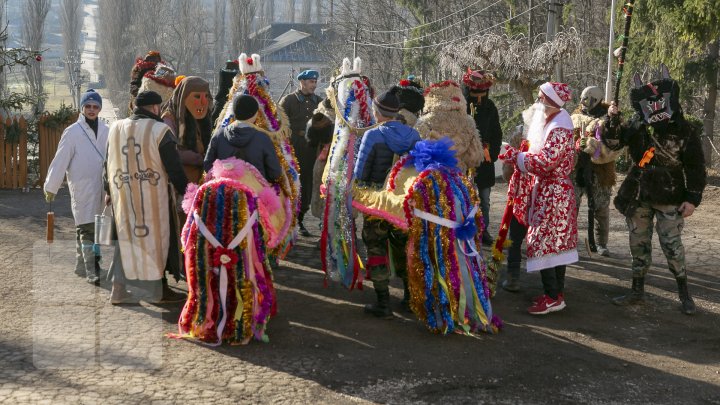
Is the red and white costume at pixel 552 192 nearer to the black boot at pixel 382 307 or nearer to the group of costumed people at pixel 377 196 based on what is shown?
the group of costumed people at pixel 377 196

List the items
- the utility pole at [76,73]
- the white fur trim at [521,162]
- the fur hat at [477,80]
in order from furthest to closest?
the utility pole at [76,73] < the fur hat at [477,80] < the white fur trim at [521,162]

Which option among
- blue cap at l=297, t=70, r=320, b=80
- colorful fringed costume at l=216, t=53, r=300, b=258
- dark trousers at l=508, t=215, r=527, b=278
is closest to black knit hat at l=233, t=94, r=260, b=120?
colorful fringed costume at l=216, t=53, r=300, b=258

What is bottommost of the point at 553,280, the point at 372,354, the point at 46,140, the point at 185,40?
the point at 372,354

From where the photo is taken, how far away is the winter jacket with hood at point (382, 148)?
6.30 metres

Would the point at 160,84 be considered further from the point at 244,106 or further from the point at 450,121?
the point at 450,121

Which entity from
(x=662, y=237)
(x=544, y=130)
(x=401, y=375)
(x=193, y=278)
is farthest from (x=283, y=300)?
(x=662, y=237)

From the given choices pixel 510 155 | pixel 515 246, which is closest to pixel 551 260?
pixel 515 246

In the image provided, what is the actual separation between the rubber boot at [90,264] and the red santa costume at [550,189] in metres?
3.90

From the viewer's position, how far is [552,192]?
6.52 m

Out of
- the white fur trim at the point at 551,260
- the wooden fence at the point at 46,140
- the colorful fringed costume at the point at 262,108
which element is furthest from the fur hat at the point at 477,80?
the wooden fence at the point at 46,140

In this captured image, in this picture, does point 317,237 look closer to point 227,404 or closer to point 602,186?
point 602,186

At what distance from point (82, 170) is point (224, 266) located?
8.09ft

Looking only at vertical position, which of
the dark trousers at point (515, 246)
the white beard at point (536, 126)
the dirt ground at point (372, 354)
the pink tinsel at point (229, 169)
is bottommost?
the dirt ground at point (372, 354)

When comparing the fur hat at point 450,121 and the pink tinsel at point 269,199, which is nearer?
the pink tinsel at point 269,199
